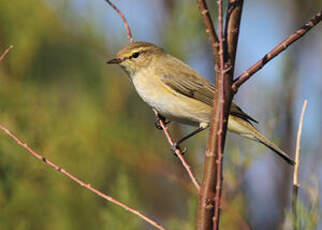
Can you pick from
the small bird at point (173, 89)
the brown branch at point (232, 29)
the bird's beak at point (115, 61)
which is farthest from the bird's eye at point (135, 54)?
the brown branch at point (232, 29)

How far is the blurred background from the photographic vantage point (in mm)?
2914

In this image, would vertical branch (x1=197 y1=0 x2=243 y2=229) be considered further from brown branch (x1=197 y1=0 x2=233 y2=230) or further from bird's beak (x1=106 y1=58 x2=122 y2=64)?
bird's beak (x1=106 y1=58 x2=122 y2=64)

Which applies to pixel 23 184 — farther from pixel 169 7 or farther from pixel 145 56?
pixel 169 7

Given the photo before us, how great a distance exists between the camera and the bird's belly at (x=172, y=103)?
9.77 ft

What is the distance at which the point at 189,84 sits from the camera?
321 centimetres

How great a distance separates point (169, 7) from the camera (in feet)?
11.1

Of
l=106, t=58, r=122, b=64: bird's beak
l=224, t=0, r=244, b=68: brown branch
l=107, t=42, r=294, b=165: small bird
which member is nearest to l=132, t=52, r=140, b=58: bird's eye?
l=107, t=42, r=294, b=165: small bird

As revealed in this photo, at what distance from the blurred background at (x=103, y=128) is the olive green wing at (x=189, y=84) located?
0.12 m

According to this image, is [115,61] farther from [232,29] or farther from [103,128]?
[232,29]

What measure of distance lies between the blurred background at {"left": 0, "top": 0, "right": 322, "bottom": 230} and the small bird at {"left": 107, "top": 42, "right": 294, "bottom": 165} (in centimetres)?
9

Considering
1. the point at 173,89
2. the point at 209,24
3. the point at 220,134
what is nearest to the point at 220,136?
the point at 220,134

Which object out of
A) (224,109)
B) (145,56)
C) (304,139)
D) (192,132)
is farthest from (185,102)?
(224,109)

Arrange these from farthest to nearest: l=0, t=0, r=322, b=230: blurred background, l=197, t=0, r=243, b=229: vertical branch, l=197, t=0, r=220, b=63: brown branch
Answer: l=0, t=0, r=322, b=230: blurred background, l=197, t=0, r=243, b=229: vertical branch, l=197, t=0, r=220, b=63: brown branch

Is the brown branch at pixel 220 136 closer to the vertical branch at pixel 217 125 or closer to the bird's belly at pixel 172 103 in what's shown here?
the vertical branch at pixel 217 125
